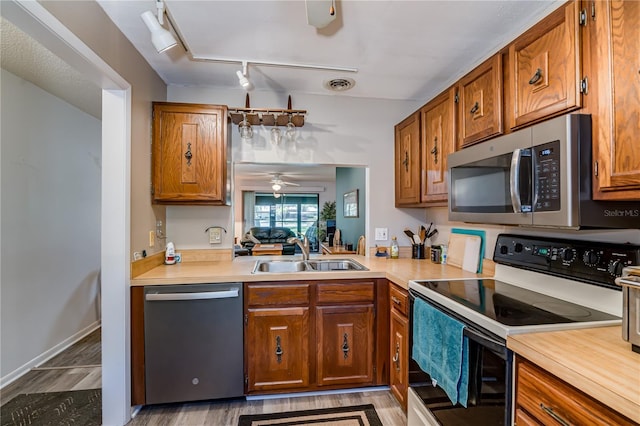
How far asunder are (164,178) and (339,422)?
6.58ft

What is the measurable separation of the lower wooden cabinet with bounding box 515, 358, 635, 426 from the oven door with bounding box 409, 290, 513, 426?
0.04 meters

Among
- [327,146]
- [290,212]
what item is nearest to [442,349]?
[327,146]

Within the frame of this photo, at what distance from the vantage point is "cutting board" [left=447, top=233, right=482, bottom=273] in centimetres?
203

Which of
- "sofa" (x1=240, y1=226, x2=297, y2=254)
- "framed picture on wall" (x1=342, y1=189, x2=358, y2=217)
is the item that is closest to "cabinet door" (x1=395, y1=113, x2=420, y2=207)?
"framed picture on wall" (x1=342, y1=189, x2=358, y2=217)

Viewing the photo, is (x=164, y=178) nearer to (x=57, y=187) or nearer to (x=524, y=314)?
(x=57, y=187)

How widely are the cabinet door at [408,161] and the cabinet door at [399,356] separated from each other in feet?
2.95

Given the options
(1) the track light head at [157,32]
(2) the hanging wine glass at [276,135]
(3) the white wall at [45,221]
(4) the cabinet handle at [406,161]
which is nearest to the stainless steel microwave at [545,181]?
(4) the cabinet handle at [406,161]

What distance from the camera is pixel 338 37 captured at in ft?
Answer: 5.70

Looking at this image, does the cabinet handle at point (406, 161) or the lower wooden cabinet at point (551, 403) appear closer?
the lower wooden cabinet at point (551, 403)

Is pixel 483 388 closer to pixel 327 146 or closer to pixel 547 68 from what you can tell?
pixel 547 68

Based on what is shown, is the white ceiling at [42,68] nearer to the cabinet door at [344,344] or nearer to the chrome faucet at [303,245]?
Result: the chrome faucet at [303,245]

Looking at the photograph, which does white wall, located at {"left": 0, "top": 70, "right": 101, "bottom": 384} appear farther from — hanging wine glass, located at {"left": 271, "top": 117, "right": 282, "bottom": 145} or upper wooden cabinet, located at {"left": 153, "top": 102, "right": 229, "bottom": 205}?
hanging wine glass, located at {"left": 271, "top": 117, "right": 282, "bottom": 145}

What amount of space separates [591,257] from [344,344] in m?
1.44

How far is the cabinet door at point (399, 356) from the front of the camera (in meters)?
1.78
